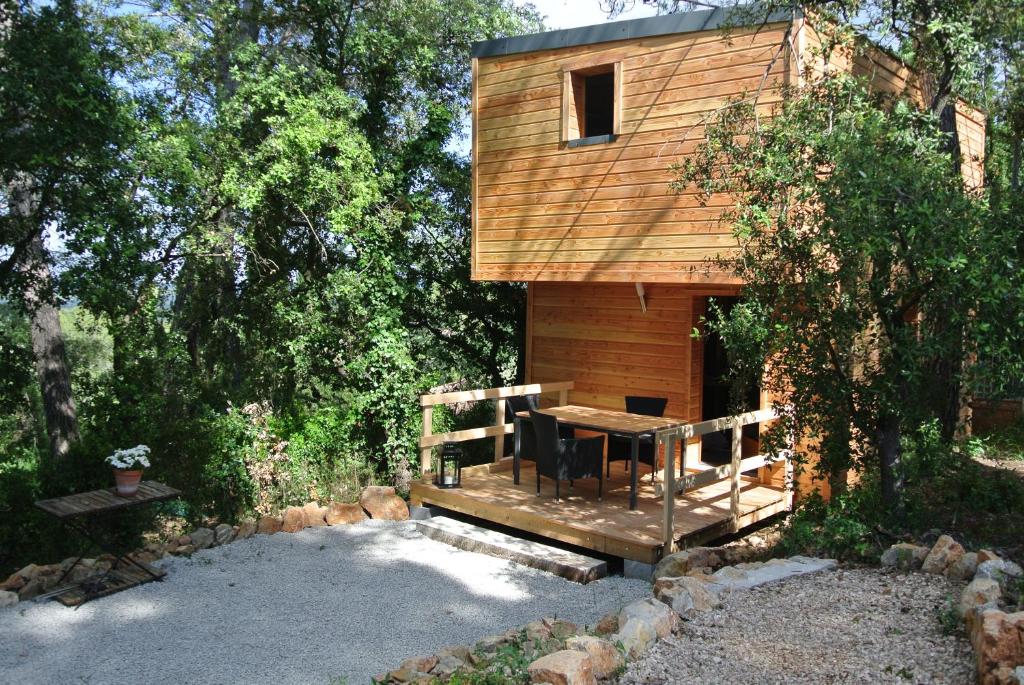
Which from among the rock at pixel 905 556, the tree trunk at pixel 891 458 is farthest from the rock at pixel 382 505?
the rock at pixel 905 556

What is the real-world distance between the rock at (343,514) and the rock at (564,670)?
4652mm

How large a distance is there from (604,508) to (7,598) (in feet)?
16.2

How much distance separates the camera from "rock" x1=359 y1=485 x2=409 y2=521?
27.1ft

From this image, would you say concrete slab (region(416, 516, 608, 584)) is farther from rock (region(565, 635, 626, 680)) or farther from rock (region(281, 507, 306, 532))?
rock (region(565, 635, 626, 680))

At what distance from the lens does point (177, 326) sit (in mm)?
12148

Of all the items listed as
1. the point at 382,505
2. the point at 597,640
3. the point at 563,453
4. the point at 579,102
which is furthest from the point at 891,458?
the point at 579,102

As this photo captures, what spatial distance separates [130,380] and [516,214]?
4.82 m

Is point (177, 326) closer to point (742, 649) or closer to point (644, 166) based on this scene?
point (644, 166)

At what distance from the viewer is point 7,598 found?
581 centimetres

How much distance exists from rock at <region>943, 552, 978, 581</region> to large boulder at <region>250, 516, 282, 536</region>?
575cm

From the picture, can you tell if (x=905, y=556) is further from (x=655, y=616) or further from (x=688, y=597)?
(x=655, y=616)

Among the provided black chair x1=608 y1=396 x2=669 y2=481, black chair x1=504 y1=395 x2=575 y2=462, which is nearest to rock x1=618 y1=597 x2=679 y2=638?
black chair x1=504 y1=395 x2=575 y2=462

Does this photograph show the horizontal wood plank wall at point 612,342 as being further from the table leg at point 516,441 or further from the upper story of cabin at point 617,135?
the table leg at point 516,441

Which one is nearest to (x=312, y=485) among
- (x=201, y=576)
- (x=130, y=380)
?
(x=130, y=380)
